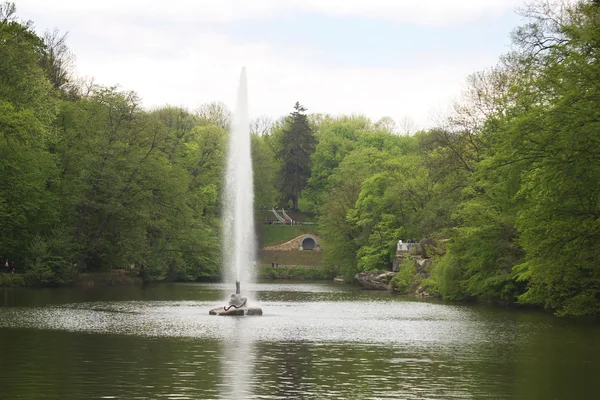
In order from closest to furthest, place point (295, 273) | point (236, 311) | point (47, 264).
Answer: point (236, 311)
point (47, 264)
point (295, 273)

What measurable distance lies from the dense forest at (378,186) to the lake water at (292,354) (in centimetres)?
491

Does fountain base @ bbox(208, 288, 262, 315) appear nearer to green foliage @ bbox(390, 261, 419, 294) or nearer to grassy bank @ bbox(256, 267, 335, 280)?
green foliage @ bbox(390, 261, 419, 294)

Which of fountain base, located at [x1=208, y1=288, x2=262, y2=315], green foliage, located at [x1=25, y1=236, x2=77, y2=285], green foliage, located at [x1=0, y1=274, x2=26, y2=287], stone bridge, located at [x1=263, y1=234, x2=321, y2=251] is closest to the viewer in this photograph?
fountain base, located at [x1=208, y1=288, x2=262, y2=315]

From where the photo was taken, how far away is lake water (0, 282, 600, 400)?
1825cm

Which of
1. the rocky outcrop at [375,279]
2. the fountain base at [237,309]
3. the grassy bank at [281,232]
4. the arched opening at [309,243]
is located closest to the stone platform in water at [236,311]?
the fountain base at [237,309]

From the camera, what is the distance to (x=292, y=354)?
79.9 feet

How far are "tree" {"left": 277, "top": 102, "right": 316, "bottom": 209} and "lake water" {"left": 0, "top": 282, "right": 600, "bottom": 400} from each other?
8469 centimetres

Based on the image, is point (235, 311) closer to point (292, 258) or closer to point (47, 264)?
point (47, 264)

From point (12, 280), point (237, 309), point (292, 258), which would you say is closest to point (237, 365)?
point (237, 309)

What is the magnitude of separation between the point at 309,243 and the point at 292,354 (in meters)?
91.6

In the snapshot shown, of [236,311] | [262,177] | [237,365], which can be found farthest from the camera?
[262,177]

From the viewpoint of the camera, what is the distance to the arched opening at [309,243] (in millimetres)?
115562

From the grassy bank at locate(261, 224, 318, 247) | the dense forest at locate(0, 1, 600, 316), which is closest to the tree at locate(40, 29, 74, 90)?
the dense forest at locate(0, 1, 600, 316)

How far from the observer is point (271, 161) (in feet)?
397
